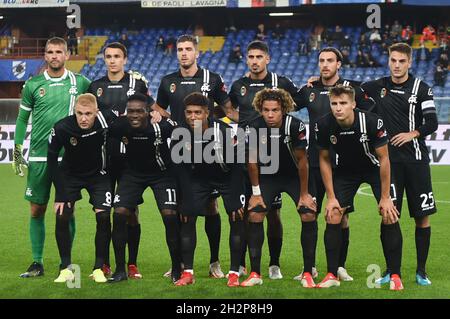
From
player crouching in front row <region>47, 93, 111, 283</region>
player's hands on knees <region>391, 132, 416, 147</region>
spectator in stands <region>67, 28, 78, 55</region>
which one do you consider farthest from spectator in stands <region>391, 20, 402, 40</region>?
player crouching in front row <region>47, 93, 111, 283</region>

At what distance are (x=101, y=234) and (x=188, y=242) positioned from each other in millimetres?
846

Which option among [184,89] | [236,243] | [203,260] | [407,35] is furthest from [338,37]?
[236,243]

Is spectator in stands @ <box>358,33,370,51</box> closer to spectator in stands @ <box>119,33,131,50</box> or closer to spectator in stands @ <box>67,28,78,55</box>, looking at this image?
spectator in stands @ <box>119,33,131,50</box>

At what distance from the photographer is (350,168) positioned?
7930 mm

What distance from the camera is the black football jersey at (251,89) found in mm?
8711

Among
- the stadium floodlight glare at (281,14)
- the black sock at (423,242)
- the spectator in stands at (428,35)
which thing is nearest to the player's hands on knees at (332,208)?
the black sock at (423,242)

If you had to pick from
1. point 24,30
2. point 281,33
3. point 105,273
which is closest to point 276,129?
point 105,273

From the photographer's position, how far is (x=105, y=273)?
336 inches

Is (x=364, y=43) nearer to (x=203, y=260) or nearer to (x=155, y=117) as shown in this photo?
(x=203, y=260)

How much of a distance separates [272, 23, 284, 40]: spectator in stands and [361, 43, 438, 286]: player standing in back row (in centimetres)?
2813

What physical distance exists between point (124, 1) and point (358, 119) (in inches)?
1132

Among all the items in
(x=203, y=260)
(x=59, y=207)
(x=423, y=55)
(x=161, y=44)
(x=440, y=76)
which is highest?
(x=161, y=44)

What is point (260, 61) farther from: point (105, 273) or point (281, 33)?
point (281, 33)

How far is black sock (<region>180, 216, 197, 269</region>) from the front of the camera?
26.2ft
